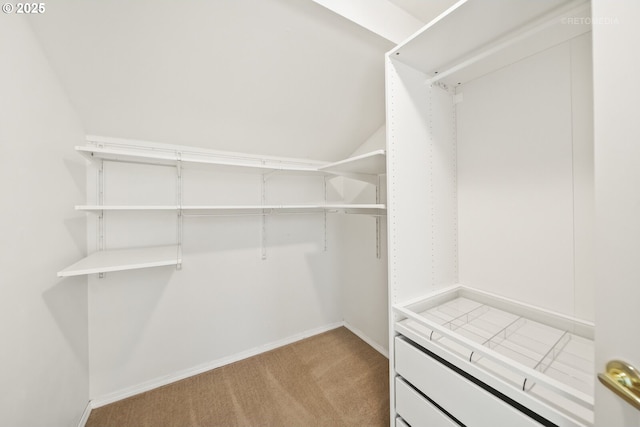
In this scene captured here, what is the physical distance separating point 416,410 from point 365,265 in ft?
4.84

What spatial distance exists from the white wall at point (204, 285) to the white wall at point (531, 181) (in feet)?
5.15

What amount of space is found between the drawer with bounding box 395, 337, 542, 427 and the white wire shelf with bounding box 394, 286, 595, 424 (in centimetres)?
7

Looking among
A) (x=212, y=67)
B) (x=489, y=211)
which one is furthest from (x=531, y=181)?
(x=212, y=67)

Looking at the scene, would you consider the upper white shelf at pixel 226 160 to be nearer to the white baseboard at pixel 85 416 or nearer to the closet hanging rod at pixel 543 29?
the closet hanging rod at pixel 543 29

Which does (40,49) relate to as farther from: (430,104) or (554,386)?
(554,386)

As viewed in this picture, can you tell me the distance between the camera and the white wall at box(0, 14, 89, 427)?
911 mm

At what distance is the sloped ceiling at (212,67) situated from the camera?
3.94 ft

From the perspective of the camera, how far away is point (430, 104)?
1474mm

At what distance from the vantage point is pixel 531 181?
4.33 feet

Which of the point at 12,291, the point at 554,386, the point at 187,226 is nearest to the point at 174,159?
the point at 187,226

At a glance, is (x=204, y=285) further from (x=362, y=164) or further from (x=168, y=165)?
(x=362, y=164)

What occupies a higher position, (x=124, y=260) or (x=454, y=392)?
(x=124, y=260)
